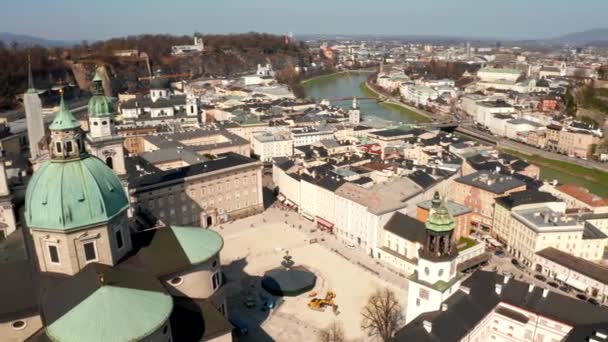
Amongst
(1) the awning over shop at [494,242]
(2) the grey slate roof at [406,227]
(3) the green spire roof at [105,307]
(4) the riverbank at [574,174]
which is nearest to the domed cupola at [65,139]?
(3) the green spire roof at [105,307]

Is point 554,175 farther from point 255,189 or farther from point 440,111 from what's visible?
point 440,111

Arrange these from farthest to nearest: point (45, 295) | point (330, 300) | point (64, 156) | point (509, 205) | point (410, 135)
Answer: point (410, 135)
point (509, 205)
point (330, 300)
point (64, 156)
point (45, 295)

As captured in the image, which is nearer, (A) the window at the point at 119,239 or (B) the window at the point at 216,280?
(A) the window at the point at 119,239

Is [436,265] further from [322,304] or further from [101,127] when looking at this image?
[101,127]

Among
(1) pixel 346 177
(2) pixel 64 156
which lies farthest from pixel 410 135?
(2) pixel 64 156

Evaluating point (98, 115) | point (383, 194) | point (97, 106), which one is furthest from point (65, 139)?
point (383, 194)

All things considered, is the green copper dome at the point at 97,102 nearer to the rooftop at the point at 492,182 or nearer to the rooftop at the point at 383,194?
the rooftop at the point at 383,194
